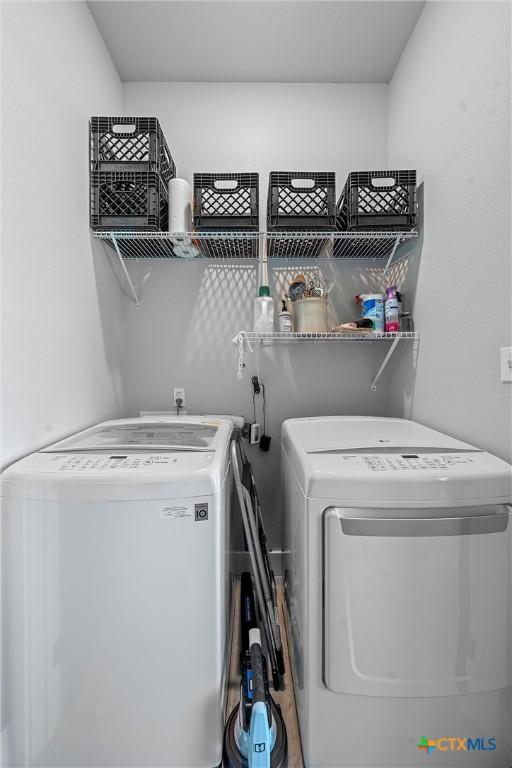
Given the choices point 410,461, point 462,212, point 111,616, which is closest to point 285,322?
point 462,212

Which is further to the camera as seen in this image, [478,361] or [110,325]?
[110,325]

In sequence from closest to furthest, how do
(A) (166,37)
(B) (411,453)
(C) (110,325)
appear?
(B) (411,453), (A) (166,37), (C) (110,325)

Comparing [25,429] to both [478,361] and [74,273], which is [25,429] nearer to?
[74,273]

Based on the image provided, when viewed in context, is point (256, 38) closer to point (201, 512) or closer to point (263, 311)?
point (263, 311)

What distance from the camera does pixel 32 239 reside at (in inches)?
51.4

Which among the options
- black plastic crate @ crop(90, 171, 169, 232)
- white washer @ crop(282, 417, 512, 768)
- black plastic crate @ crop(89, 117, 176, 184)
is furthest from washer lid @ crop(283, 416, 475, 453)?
black plastic crate @ crop(89, 117, 176, 184)

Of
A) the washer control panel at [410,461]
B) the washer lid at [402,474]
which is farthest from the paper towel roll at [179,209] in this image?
the washer control panel at [410,461]

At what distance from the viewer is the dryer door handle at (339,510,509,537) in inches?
41.0

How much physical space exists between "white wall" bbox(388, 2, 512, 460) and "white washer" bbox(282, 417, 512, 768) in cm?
→ 31

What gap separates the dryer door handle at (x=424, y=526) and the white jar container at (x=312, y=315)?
1.11 metres

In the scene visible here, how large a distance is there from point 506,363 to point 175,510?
3.47ft

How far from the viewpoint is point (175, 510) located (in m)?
1.05

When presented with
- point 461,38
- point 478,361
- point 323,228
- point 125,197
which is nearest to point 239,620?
point 478,361

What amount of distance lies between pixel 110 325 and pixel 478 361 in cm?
168
